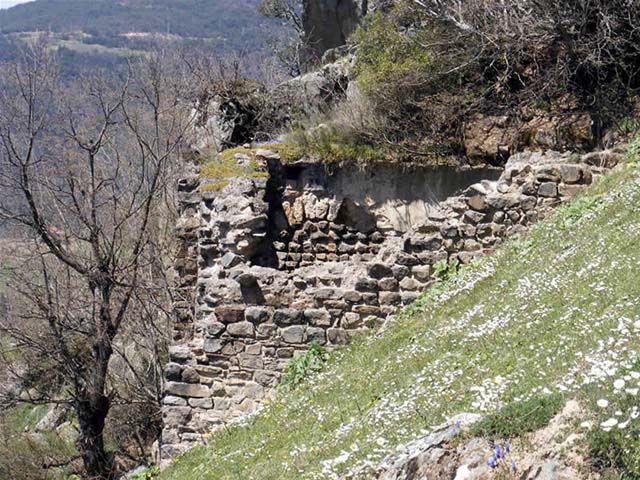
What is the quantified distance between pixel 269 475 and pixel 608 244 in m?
3.85

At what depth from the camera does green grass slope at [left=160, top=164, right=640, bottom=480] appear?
20.4ft

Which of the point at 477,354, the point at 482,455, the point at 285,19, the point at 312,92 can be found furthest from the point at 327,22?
the point at 482,455

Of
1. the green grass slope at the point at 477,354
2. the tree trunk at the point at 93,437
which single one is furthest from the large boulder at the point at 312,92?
the green grass slope at the point at 477,354

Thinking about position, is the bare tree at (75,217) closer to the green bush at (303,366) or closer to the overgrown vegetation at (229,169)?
the overgrown vegetation at (229,169)

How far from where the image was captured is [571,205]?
34.4ft

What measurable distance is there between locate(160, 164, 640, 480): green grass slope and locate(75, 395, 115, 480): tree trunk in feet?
17.0

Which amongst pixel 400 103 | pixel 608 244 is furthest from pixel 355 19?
pixel 608 244

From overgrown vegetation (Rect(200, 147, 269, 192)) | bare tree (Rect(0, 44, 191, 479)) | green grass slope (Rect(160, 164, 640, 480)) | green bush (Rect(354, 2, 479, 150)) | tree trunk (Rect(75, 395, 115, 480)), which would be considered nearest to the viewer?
green grass slope (Rect(160, 164, 640, 480))

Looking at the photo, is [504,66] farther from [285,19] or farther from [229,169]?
[285,19]

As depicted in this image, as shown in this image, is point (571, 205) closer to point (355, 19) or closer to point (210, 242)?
point (210, 242)

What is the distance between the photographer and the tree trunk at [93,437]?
14734 mm

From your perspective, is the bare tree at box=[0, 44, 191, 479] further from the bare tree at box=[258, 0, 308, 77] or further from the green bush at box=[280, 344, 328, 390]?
the bare tree at box=[258, 0, 308, 77]

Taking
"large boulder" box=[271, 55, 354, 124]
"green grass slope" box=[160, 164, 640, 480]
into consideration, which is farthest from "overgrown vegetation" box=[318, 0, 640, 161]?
"green grass slope" box=[160, 164, 640, 480]

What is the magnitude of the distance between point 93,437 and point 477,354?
30.6ft
